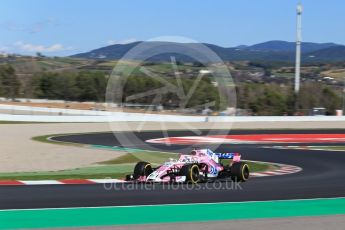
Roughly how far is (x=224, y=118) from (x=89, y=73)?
48675mm

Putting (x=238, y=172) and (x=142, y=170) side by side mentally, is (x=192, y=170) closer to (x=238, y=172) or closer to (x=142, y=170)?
(x=142, y=170)

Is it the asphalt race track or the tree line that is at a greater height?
the tree line

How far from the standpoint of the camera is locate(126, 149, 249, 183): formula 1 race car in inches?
462

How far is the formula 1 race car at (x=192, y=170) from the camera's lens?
38.5 ft

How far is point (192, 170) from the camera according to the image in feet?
38.6

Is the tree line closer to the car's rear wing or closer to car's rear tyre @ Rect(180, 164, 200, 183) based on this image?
the car's rear wing

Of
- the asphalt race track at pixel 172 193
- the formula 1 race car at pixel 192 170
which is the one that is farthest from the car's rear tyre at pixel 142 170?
the asphalt race track at pixel 172 193

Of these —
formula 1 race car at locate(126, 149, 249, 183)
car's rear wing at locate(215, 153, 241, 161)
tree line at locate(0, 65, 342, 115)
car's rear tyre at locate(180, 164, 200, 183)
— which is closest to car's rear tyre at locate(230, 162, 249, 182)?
formula 1 race car at locate(126, 149, 249, 183)

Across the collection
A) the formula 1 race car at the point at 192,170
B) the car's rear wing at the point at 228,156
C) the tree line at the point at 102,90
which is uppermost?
the tree line at the point at 102,90

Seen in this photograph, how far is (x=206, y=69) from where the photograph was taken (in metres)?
13.6

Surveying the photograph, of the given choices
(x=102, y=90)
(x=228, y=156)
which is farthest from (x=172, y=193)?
(x=102, y=90)

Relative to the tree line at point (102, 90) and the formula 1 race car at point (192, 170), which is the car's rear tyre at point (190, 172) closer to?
the formula 1 race car at point (192, 170)

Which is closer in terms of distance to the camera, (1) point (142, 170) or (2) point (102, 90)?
(1) point (142, 170)

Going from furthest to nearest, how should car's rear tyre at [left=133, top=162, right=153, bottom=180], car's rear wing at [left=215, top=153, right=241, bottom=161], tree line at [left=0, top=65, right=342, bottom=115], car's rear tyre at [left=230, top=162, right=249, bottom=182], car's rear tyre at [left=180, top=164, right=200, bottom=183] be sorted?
tree line at [left=0, top=65, right=342, bottom=115], car's rear wing at [left=215, top=153, right=241, bottom=161], car's rear tyre at [left=230, top=162, right=249, bottom=182], car's rear tyre at [left=133, top=162, right=153, bottom=180], car's rear tyre at [left=180, top=164, right=200, bottom=183]
